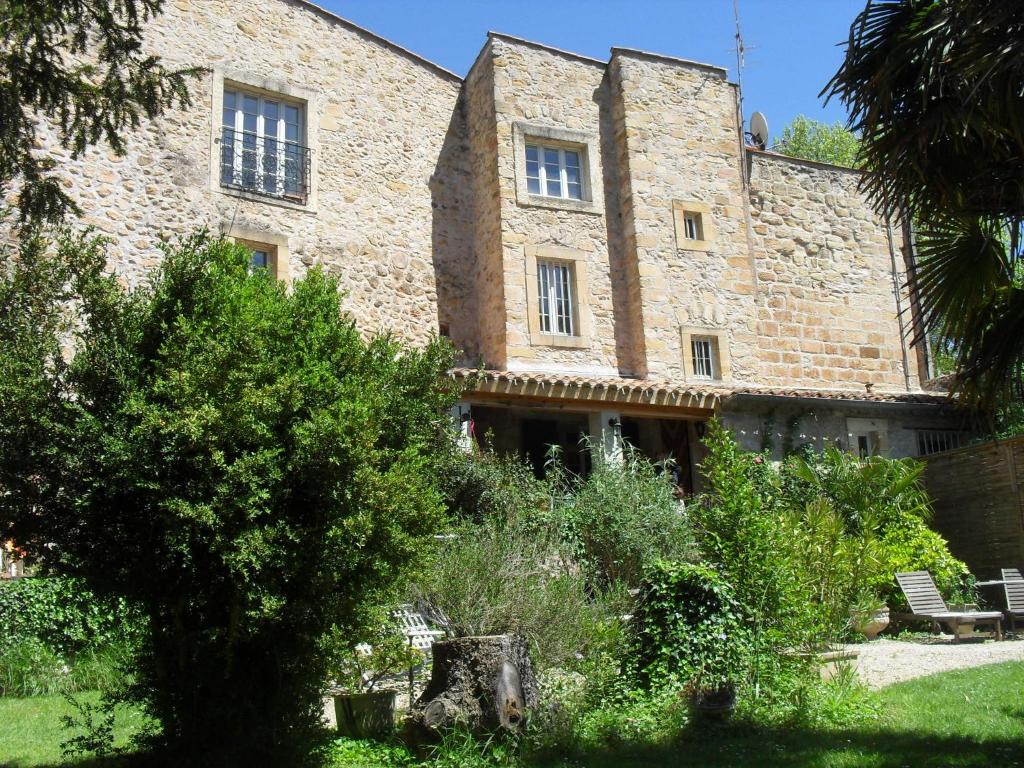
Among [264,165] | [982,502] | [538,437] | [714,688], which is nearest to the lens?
[714,688]

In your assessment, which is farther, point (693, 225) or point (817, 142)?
point (817, 142)

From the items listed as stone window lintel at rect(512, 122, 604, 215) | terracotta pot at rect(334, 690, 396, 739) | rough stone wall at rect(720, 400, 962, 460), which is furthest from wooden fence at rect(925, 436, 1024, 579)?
terracotta pot at rect(334, 690, 396, 739)

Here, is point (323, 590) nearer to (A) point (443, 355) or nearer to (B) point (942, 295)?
(A) point (443, 355)

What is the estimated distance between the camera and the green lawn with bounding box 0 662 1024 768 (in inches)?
215

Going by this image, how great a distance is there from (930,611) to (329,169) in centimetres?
1074

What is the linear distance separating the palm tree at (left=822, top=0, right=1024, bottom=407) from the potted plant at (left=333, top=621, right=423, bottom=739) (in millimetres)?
4209

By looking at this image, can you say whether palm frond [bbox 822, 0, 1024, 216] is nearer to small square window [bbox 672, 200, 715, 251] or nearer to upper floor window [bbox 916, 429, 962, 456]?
small square window [bbox 672, 200, 715, 251]

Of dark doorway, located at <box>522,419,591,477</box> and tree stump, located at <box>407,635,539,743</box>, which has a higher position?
dark doorway, located at <box>522,419,591,477</box>

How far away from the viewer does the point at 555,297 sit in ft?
50.9

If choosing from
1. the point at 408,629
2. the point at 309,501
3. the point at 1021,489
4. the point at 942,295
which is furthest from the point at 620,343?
the point at 309,501

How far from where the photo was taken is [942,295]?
6172 millimetres

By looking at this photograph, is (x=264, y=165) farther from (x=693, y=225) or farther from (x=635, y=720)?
(x=635, y=720)

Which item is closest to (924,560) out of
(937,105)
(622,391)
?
(622,391)

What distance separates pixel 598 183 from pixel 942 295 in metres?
10.6
